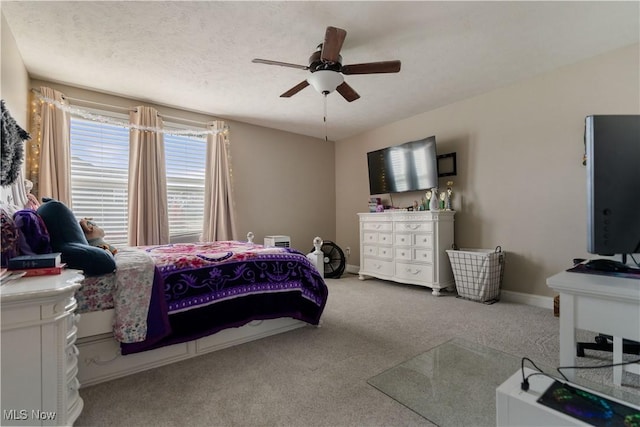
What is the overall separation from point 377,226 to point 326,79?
2.41m

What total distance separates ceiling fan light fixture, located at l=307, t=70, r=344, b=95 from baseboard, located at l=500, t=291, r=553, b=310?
2973 mm

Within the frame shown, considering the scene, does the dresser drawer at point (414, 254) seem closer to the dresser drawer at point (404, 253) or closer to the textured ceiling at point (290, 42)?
the dresser drawer at point (404, 253)

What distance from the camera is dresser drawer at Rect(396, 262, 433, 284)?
3625 millimetres

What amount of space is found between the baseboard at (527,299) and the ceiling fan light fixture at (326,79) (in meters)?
2.97

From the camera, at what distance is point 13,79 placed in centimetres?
242

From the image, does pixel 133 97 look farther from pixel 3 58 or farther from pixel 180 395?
pixel 180 395

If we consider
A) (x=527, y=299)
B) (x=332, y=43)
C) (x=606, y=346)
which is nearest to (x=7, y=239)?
(x=332, y=43)

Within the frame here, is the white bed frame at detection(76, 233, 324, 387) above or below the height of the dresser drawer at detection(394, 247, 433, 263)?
below

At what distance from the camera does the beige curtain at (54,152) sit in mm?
2955

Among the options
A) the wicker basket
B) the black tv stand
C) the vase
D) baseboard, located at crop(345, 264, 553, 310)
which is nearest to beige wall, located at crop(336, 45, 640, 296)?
baseboard, located at crop(345, 264, 553, 310)

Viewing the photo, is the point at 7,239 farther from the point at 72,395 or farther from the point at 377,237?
the point at 377,237

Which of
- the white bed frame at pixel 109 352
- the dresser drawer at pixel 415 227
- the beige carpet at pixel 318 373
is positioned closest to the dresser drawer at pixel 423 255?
the dresser drawer at pixel 415 227

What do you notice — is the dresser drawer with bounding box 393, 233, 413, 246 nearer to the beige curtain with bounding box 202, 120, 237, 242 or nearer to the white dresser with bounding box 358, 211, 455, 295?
the white dresser with bounding box 358, 211, 455, 295

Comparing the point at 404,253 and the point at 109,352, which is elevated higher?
the point at 404,253
